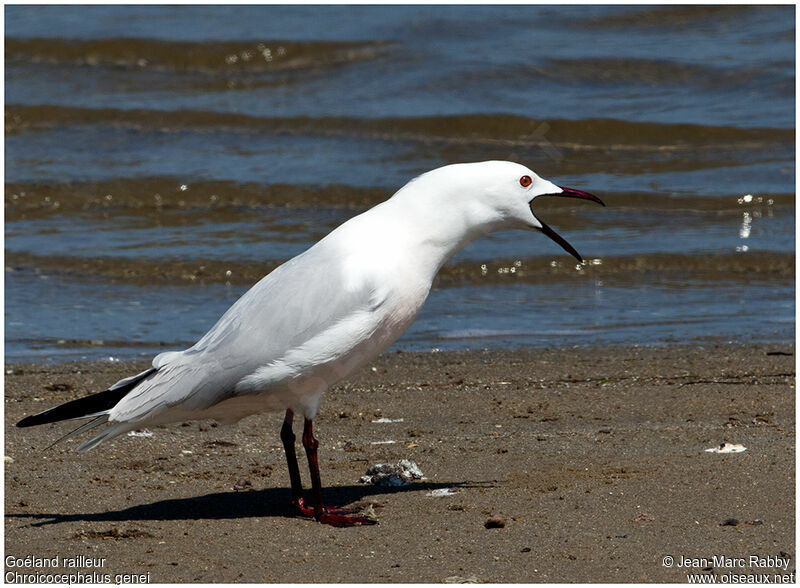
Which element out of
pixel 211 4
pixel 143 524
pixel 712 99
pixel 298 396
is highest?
pixel 211 4

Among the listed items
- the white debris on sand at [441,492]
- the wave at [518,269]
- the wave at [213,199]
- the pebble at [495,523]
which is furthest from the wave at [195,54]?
the pebble at [495,523]

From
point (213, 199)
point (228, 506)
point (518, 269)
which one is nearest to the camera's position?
point (228, 506)

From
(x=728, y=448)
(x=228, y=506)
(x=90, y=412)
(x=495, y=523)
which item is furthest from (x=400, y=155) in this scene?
(x=495, y=523)

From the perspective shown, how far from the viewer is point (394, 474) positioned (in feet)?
17.4

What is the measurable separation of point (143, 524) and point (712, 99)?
1168 cm

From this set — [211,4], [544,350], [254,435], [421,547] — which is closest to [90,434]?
[254,435]

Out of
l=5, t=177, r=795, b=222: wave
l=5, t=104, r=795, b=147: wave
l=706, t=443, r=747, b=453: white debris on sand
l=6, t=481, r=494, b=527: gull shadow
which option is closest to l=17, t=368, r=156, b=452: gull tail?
l=6, t=481, r=494, b=527: gull shadow

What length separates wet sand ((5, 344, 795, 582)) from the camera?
169 inches

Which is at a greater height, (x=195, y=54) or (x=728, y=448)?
(x=195, y=54)

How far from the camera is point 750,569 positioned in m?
4.05

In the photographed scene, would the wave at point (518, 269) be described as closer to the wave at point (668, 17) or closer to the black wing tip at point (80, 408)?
the black wing tip at point (80, 408)

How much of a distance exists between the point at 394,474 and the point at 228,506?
757 millimetres

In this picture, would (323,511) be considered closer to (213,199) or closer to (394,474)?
(394,474)

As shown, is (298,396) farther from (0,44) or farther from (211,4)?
(211,4)
